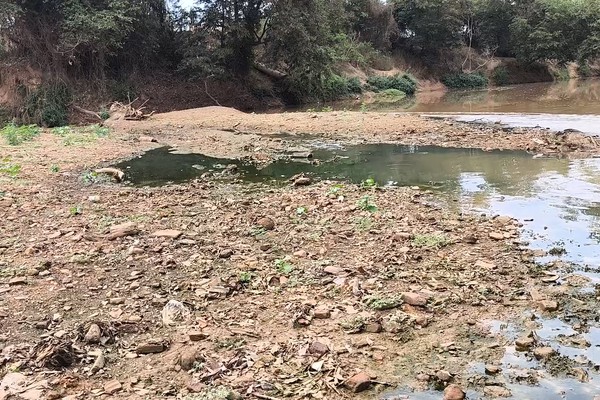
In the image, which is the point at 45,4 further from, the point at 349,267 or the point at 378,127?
the point at 349,267

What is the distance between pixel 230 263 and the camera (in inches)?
212

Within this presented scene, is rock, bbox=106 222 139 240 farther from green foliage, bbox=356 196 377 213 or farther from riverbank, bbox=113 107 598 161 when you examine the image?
riverbank, bbox=113 107 598 161

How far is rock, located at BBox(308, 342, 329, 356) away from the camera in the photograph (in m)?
3.60

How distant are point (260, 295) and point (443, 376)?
1.87m

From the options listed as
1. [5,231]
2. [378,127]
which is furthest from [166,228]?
[378,127]

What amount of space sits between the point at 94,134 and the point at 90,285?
42.2ft

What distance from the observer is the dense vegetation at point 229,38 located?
22.3 metres

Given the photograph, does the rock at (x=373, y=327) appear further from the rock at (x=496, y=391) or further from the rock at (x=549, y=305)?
the rock at (x=549, y=305)

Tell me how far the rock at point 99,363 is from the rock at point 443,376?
218 cm

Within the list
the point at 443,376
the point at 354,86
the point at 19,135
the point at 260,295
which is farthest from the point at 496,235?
the point at 354,86

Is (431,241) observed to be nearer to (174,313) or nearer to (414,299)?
(414,299)

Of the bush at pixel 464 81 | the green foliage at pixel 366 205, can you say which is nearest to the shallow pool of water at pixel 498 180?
the green foliage at pixel 366 205

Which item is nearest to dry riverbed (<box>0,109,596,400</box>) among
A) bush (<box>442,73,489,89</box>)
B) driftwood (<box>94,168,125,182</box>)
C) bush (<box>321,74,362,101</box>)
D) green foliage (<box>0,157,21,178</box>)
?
green foliage (<box>0,157,21,178</box>)

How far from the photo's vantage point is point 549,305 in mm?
4207
